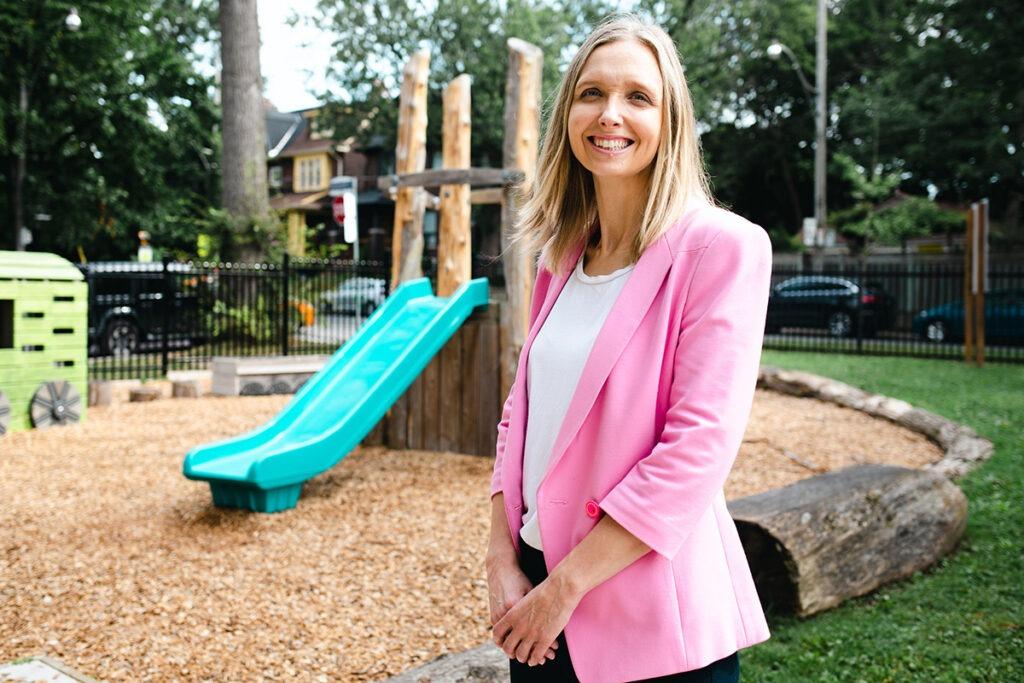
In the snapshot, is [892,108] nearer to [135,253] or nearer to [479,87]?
[479,87]

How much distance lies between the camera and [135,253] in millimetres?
29719

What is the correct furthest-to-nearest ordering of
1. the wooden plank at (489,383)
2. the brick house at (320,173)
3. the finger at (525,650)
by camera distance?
the brick house at (320,173), the wooden plank at (489,383), the finger at (525,650)

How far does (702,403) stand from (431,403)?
19.0ft

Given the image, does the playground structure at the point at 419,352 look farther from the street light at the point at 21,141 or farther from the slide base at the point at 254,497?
the street light at the point at 21,141

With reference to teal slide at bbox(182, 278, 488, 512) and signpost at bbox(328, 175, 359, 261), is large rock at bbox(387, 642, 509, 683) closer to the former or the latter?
teal slide at bbox(182, 278, 488, 512)

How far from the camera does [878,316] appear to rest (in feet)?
62.1

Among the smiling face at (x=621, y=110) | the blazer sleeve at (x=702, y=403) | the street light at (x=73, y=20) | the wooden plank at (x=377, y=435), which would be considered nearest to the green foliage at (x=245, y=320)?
the wooden plank at (x=377, y=435)

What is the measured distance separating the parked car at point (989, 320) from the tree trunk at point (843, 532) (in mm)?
12828

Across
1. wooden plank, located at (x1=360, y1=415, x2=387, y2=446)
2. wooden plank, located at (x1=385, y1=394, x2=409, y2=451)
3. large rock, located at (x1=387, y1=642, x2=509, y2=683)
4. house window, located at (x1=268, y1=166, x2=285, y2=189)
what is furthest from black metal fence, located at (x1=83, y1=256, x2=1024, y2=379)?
house window, located at (x1=268, y1=166, x2=285, y2=189)

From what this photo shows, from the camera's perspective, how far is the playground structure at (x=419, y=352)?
5363 mm

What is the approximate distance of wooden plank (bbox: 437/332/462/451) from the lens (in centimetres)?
677

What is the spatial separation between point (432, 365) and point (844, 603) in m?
3.94

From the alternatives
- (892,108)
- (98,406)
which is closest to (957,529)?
(98,406)

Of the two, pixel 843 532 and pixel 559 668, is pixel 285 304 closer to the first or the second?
pixel 843 532
